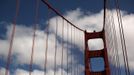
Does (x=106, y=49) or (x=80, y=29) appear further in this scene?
(x=80, y=29)

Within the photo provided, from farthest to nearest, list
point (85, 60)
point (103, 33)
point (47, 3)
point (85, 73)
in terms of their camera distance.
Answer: point (103, 33) < point (85, 60) < point (85, 73) < point (47, 3)

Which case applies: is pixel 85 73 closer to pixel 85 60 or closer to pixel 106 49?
pixel 85 60

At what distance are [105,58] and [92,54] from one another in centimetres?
121

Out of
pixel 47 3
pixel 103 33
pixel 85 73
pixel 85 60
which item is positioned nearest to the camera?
pixel 47 3

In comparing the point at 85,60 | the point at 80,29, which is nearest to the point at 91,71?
the point at 85,60

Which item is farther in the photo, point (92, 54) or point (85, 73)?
point (92, 54)

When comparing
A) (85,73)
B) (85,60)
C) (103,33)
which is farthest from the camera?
(103,33)

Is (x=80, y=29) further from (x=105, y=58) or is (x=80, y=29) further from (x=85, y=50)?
(x=105, y=58)

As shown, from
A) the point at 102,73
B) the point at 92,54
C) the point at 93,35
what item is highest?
the point at 93,35

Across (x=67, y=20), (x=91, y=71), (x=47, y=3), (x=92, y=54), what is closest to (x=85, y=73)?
(x=91, y=71)

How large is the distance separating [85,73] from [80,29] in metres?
4.39

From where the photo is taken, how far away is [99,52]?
17422 millimetres

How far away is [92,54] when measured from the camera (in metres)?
17.6

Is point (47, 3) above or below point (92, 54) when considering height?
above
